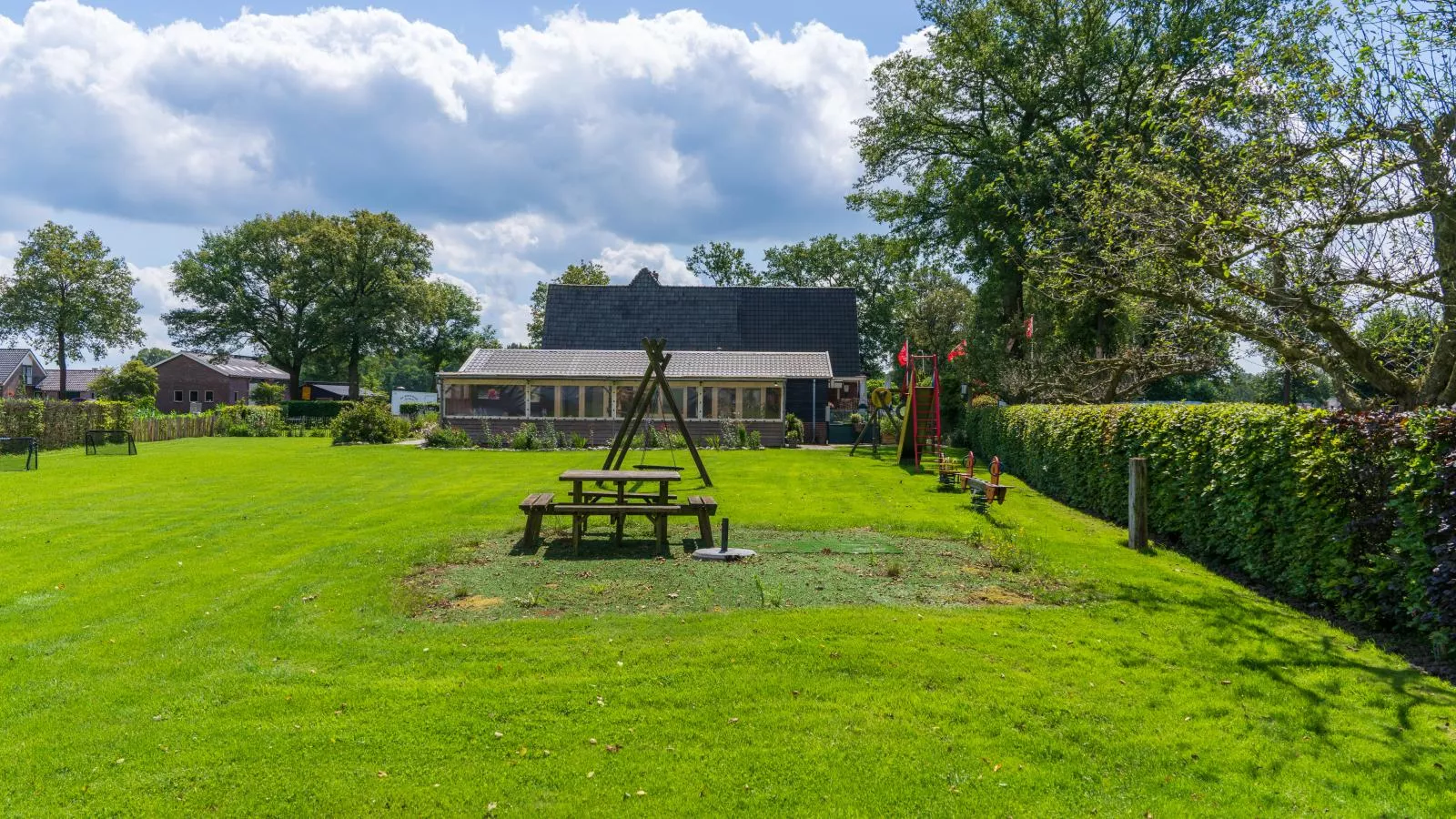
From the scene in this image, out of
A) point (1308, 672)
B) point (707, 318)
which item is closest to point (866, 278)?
point (707, 318)

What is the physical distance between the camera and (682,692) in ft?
15.5

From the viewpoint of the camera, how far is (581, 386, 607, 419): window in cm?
2914

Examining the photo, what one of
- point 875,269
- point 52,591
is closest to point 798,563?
point 52,591

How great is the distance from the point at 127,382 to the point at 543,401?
99.2ft

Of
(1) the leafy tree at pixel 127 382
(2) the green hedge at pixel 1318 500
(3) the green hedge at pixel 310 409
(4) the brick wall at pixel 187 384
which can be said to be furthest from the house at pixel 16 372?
(2) the green hedge at pixel 1318 500

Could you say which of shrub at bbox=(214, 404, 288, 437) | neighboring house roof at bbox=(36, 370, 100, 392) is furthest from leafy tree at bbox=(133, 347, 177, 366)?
shrub at bbox=(214, 404, 288, 437)

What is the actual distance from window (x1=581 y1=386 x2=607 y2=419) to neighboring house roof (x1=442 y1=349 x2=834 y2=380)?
55 cm

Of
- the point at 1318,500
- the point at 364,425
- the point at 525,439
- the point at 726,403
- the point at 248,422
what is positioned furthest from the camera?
the point at 248,422

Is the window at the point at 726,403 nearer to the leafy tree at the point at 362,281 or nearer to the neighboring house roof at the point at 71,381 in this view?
the leafy tree at the point at 362,281

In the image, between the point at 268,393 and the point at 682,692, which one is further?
the point at 268,393

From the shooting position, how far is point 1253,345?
32.6 feet

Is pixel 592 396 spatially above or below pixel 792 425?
above

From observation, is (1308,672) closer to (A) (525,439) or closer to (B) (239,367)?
(A) (525,439)

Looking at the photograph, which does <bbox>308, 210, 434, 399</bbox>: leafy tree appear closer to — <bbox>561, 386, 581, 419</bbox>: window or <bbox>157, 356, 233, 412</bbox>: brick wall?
<bbox>157, 356, 233, 412</bbox>: brick wall
